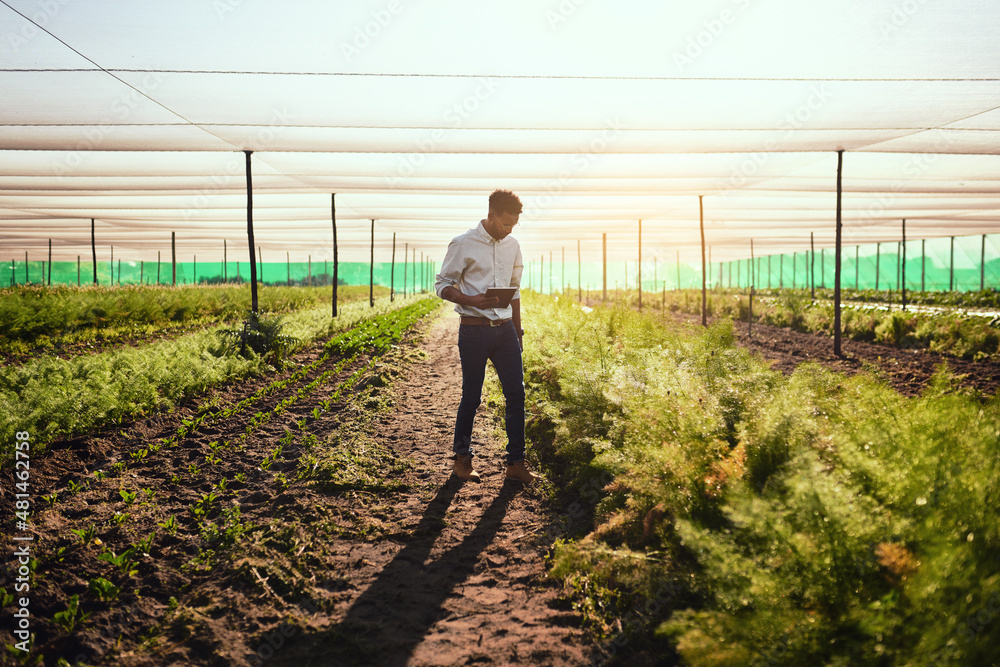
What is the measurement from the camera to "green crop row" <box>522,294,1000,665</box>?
140cm

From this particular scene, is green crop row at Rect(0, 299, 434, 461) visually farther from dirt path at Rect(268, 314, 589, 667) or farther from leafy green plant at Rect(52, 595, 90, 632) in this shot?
dirt path at Rect(268, 314, 589, 667)

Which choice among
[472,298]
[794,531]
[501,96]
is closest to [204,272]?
[501,96]

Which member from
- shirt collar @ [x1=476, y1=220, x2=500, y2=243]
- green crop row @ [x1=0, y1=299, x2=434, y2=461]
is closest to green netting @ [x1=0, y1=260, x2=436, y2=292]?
green crop row @ [x1=0, y1=299, x2=434, y2=461]

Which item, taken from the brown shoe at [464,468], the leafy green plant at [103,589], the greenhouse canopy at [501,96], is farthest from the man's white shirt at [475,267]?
the leafy green plant at [103,589]

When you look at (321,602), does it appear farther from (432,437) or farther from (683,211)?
(683,211)

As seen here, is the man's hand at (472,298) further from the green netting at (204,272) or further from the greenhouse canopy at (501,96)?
the green netting at (204,272)

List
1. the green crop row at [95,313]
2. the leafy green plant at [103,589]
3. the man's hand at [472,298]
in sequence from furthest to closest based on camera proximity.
Result: the green crop row at [95,313]
the man's hand at [472,298]
the leafy green plant at [103,589]

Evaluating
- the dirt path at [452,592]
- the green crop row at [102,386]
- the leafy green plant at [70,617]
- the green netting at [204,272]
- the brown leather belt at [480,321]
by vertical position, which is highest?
the green netting at [204,272]

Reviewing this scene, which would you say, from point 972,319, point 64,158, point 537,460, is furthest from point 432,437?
point 972,319

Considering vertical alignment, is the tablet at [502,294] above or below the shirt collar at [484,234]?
below

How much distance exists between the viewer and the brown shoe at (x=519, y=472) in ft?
12.7

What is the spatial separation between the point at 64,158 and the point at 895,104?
1208 cm

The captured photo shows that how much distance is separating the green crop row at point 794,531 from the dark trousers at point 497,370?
0.61m

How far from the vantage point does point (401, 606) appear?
241 centimetres
